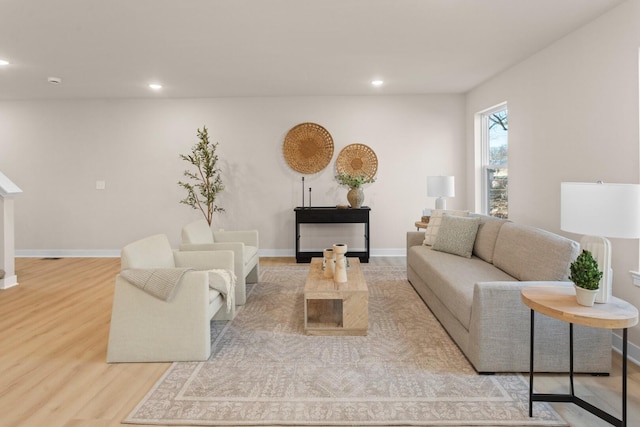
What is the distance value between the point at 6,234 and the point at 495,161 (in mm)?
6020

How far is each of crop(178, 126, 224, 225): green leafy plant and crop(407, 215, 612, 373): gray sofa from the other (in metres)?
3.79

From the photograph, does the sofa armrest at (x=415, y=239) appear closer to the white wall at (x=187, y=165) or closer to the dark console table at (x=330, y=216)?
the dark console table at (x=330, y=216)

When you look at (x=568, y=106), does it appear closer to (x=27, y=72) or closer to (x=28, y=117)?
(x=27, y=72)

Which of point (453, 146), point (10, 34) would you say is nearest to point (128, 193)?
point (10, 34)

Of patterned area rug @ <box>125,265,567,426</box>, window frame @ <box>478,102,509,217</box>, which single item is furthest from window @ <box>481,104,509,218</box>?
patterned area rug @ <box>125,265,567,426</box>

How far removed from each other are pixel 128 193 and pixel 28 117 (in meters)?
1.94

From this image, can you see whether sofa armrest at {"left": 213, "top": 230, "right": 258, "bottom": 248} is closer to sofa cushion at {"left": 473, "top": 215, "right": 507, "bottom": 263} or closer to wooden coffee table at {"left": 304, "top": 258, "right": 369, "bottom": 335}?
wooden coffee table at {"left": 304, "top": 258, "right": 369, "bottom": 335}

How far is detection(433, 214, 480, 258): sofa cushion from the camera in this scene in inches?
154

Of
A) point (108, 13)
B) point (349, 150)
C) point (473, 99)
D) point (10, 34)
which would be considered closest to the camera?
point (108, 13)

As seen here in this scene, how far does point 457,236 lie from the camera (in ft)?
13.0

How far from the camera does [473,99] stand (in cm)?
577

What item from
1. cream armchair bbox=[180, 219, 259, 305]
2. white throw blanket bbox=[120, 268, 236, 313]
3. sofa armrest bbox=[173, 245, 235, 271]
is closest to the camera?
white throw blanket bbox=[120, 268, 236, 313]

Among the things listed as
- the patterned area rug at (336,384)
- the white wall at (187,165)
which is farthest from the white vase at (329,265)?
the white wall at (187,165)

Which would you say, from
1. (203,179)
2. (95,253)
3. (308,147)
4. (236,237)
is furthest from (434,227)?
(95,253)
